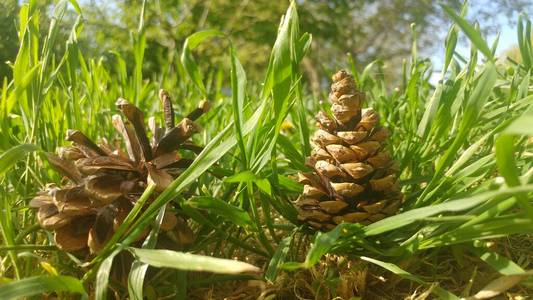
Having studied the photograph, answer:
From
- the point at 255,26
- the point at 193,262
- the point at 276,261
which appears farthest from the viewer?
the point at 255,26

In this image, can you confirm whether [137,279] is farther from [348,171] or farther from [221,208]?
[348,171]

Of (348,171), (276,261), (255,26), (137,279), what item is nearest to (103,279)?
(137,279)

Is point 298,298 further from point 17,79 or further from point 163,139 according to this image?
point 17,79

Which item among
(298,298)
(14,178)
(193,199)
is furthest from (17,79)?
(298,298)

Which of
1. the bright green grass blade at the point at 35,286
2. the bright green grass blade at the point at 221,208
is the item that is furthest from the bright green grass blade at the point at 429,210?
the bright green grass blade at the point at 35,286

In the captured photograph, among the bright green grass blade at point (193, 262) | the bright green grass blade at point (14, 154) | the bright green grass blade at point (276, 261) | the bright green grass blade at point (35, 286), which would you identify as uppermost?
the bright green grass blade at point (14, 154)

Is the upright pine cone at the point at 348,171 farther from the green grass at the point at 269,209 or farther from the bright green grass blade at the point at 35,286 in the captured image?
the bright green grass blade at the point at 35,286

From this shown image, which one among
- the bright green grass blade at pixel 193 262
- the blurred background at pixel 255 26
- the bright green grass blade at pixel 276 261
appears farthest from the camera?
the blurred background at pixel 255 26

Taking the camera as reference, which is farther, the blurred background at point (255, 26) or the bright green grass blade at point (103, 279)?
the blurred background at point (255, 26)
